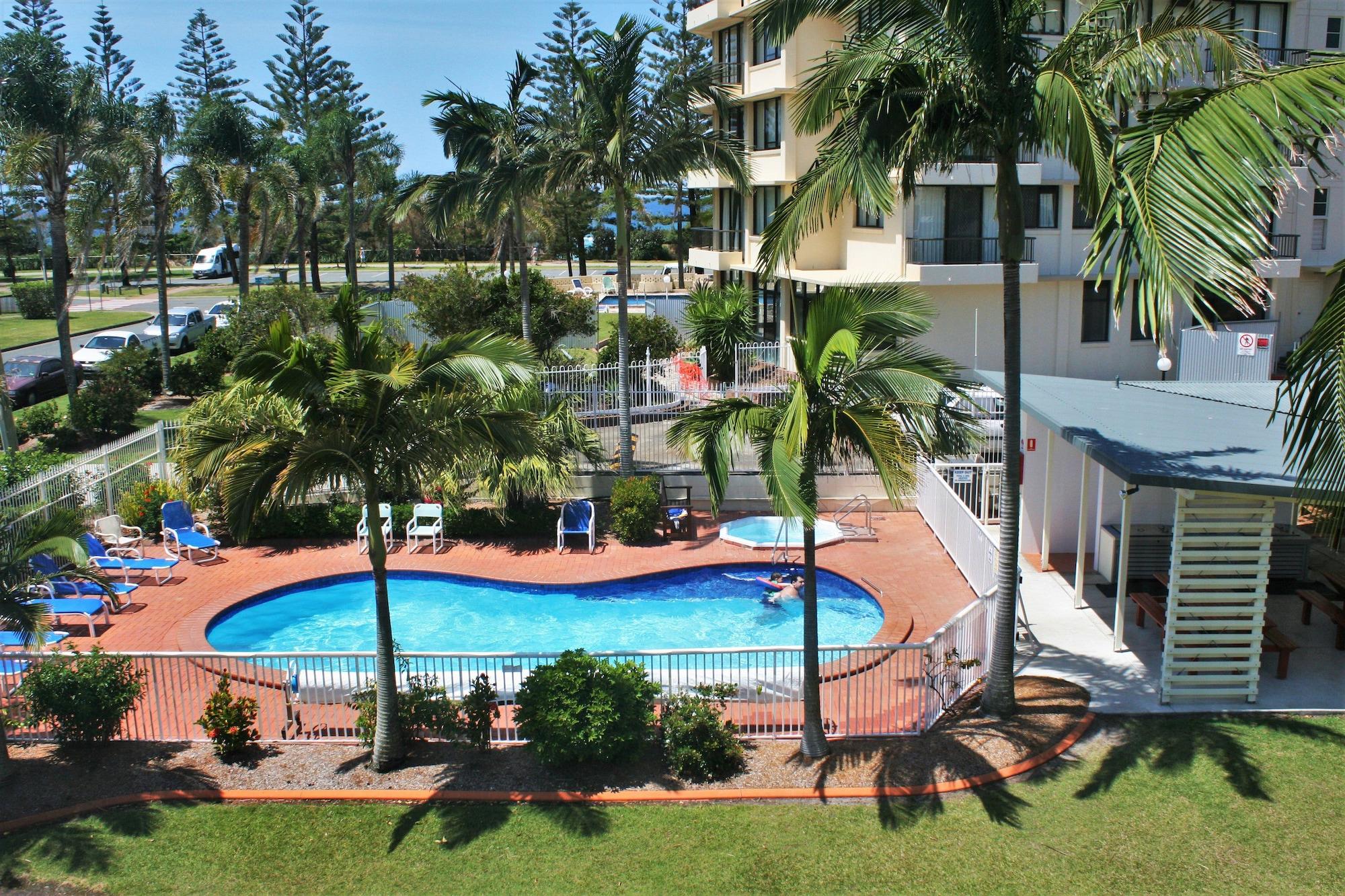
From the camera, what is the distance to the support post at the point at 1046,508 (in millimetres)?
16234

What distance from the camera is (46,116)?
24312 mm

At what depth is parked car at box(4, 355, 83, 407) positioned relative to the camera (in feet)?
98.8

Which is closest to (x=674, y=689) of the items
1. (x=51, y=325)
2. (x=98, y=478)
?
(x=98, y=478)

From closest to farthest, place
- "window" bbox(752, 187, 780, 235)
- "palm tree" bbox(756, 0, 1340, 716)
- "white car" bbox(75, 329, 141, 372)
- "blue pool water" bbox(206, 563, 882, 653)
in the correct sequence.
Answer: "palm tree" bbox(756, 0, 1340, 716) < "blue pool water" bbox(206, 563, 882, 653) < "window" bbox(752, 187, 780, 235) < "white car" bbox(75, 329, 141, 372)

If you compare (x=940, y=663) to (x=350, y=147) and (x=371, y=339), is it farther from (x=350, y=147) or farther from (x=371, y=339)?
(x=350, y=147)

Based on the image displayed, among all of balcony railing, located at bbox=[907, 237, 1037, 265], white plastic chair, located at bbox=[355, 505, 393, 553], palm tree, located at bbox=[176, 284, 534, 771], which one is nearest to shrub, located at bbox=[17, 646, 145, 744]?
palm tree, located at bbox=[176, 284, 534, 771]

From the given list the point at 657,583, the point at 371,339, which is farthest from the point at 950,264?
the point at 371,339

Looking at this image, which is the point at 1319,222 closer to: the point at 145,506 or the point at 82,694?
the point at 145,506

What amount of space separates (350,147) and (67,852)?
40350 millimetres

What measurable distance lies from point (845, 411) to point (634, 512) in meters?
9.65

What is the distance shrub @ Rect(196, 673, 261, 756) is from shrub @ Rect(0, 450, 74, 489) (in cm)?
818

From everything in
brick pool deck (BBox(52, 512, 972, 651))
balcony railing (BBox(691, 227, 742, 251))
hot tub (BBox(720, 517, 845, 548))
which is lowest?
brick pool deck (BBox(52, 512, 972, 651))

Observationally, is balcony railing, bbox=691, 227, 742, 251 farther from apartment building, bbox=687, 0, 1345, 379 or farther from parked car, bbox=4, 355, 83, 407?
parked car, bbox=4, 355, 83, 407

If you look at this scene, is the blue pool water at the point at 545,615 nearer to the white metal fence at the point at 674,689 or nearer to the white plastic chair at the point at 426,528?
the white plastic chair at the point at 426,528
